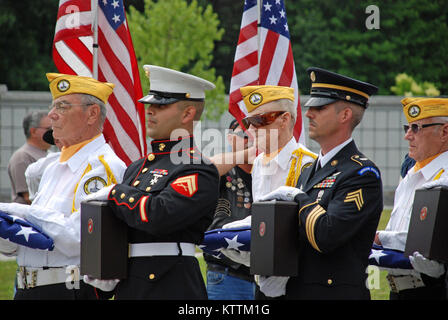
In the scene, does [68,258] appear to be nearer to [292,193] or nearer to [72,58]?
[292,193]

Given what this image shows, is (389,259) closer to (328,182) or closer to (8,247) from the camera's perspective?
(328,182)

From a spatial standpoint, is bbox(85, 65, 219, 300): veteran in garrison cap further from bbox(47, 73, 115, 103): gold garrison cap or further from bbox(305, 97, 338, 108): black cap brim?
bbox(47, 73, 115, 103): gold garrison cap

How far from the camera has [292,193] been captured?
3.95 metres

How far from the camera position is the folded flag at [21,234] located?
14.4 feet

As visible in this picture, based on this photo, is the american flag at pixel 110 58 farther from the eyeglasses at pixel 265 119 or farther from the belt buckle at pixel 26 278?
the belt buckle at pixel 26 278

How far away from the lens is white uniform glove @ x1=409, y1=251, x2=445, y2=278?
4.11 metres

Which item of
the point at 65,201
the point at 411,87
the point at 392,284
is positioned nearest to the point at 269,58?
the point at 392,284

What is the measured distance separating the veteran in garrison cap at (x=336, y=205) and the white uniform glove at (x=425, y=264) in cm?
32

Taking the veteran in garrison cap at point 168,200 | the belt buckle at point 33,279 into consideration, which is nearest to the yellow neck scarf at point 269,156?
the veteran in garrison cap at point 168,200

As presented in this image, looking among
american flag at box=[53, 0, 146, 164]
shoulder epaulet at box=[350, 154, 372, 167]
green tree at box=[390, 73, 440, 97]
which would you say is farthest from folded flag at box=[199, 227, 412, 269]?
green tree at box=[390, 73, 440, 97]

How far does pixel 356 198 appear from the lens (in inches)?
151

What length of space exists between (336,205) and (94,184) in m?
1.62
